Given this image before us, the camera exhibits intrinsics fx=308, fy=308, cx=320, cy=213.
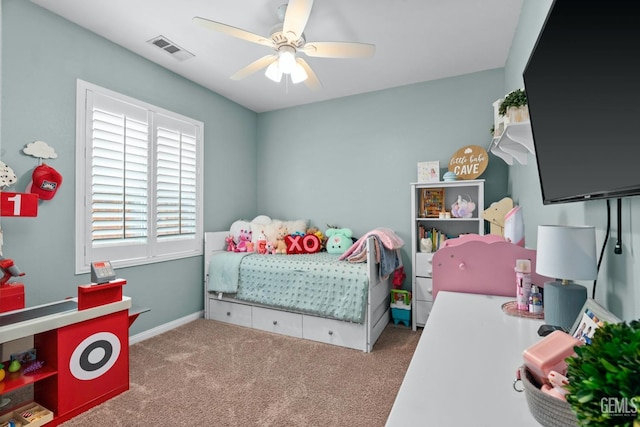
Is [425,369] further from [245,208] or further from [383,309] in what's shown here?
[245,208]

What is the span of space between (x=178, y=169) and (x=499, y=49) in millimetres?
3200

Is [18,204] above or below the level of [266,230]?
above

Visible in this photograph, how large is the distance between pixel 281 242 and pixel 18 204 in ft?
7.17

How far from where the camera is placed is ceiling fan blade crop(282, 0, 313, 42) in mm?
1651

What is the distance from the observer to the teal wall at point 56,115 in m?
2.01

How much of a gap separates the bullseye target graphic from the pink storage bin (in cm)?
223

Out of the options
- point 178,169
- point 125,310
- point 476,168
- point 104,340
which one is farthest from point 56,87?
point 476,168

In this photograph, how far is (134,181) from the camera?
2.70m

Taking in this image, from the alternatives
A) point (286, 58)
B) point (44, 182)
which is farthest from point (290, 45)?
point (44, 182)

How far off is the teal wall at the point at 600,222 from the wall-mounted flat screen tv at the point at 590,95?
0.12 meters

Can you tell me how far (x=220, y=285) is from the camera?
3205 millimetres

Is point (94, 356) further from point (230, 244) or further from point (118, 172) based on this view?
point (230, 244)

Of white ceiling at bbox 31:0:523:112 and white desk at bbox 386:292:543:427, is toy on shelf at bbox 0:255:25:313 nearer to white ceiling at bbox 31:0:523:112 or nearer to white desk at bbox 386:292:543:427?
white ceiling at bbox 31:0:523:112

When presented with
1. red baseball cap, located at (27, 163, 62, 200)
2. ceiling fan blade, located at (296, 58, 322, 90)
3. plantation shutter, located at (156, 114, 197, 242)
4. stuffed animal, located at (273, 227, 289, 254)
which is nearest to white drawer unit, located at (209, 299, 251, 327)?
stuffed animal, located at (273, 227, 289, 254)
